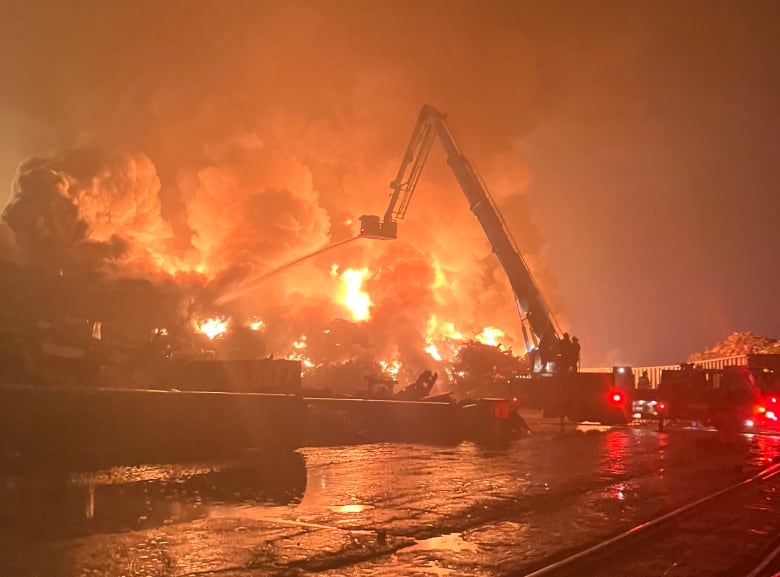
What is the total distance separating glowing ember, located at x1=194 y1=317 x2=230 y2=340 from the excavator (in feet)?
29.2

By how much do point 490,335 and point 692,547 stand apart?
43797 mm

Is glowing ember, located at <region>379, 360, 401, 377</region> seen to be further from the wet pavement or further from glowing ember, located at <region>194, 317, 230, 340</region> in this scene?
the wet pavement

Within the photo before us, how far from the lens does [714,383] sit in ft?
Answer: 84.4

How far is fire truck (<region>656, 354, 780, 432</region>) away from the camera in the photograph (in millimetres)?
23281

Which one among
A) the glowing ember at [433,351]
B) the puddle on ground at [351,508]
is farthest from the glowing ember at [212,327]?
the puddle on ground at [351,508]

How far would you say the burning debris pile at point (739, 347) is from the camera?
4925 cm

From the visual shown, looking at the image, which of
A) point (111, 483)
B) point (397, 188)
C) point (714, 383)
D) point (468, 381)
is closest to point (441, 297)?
point (468, 381)

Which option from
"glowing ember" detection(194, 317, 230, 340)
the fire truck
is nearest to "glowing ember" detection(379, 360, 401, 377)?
"glowing ember" detection(194, 317, 230, 340)

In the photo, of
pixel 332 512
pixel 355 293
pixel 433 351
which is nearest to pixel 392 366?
pixel 433 351

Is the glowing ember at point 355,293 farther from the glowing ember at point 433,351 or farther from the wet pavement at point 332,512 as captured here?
the wet pavement at point 332,512

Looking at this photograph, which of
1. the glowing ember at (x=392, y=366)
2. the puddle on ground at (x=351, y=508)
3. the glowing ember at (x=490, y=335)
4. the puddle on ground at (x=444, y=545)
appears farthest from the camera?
the glowing ember at (x=490, y=335)

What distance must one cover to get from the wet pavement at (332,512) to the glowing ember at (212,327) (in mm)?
19784

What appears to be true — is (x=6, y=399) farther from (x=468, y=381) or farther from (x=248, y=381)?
(x=468, y=381)

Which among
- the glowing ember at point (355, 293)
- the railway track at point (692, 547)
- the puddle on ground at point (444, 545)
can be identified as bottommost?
the railway track at point (692, 547)
